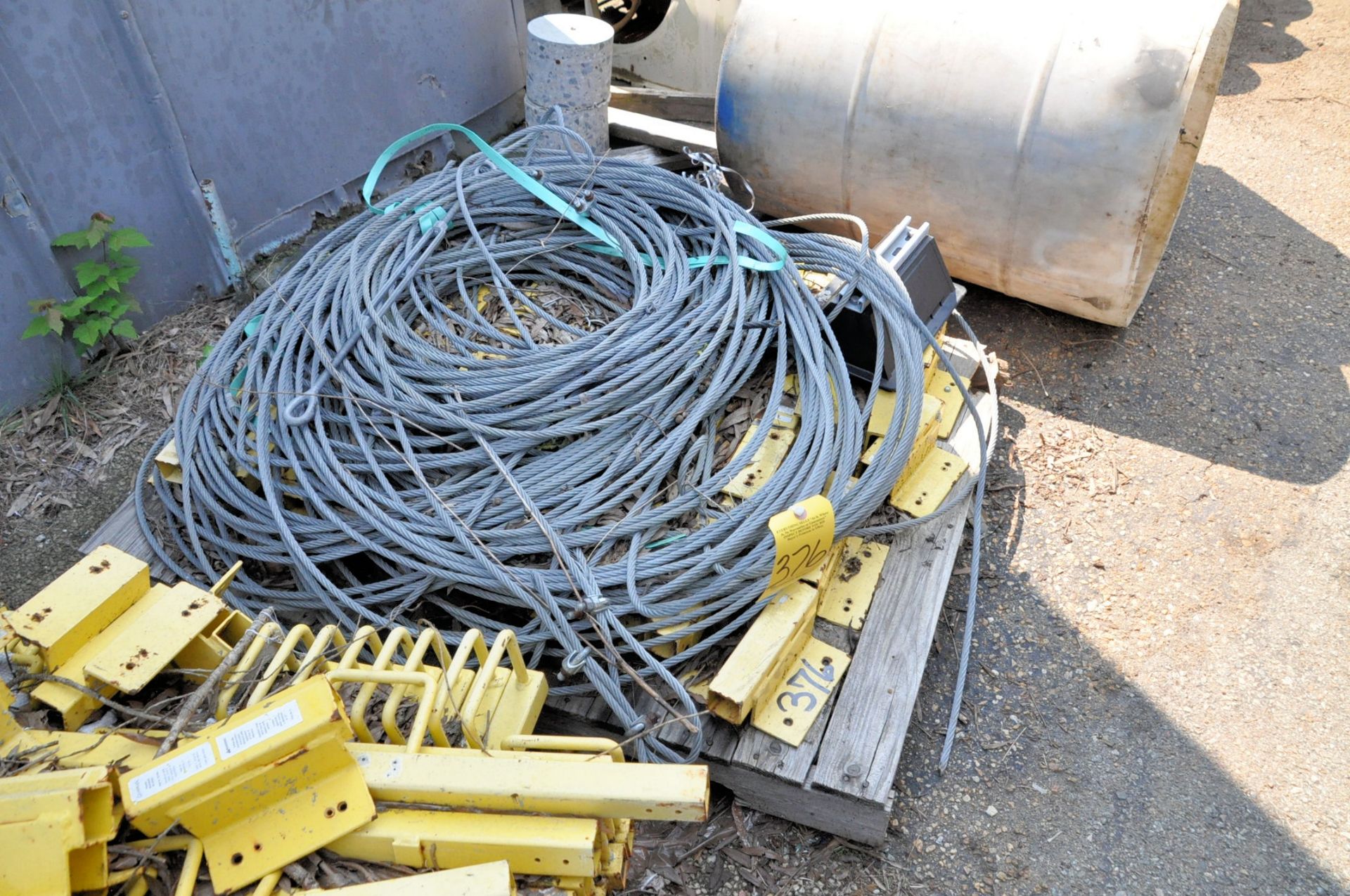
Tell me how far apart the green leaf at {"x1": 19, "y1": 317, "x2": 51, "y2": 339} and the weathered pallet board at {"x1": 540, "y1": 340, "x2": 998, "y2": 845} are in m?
2.16

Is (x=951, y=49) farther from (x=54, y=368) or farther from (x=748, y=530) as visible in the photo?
(x=54, y=368)

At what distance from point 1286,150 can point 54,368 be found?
5.86 meters

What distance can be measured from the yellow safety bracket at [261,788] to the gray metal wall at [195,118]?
223 cm

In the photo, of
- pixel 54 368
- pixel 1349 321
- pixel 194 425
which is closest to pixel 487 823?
pixel 194 425

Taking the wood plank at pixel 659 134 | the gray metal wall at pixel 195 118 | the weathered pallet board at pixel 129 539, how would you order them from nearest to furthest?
the weathered pallet board at pixel 129 539, the gray metal wall at pixel 195 118, the wood plank at pixel 659 134

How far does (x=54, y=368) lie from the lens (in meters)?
3.18

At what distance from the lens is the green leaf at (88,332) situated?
307cm

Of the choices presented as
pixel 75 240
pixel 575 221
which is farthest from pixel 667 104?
pixel 75 240

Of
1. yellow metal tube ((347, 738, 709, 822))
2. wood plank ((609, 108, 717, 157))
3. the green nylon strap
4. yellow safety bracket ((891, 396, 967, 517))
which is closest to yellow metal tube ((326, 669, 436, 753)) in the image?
yellow metal tube ((347, 738, 709, 822))

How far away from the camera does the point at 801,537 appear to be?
217 cm

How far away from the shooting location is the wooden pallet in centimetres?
219

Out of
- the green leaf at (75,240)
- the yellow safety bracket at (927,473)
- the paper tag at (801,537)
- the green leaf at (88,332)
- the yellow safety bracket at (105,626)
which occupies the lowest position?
the yellow safety bracket at (927,473)

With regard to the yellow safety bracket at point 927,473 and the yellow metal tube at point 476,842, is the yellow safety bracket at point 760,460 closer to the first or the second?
the yellow safety bracket at point 927,473

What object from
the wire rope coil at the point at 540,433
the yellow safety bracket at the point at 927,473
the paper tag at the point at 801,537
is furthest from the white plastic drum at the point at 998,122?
the paper tag at the point at 801,537
